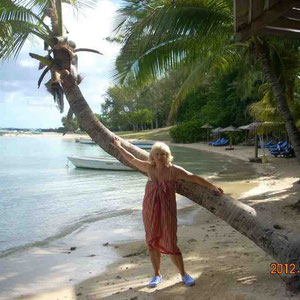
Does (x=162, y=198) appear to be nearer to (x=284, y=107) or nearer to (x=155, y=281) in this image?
(x=155, y=281)

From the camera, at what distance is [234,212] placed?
386 cm

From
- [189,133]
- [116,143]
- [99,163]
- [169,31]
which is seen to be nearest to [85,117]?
[116,143]

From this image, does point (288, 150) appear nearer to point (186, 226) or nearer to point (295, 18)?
point (186, 226)

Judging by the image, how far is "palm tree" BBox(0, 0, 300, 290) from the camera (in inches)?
143

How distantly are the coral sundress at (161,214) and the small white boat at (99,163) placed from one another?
63.5ft

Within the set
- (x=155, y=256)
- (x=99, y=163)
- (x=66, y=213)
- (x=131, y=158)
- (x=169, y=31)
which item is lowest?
(x=66, y=213)

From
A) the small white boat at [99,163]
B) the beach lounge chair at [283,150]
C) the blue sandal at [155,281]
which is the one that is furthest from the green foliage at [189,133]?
the blue sandal at [155,281]

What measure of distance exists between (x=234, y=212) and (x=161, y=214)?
2.52ft

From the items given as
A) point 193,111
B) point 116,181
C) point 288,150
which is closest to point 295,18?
point 116,181

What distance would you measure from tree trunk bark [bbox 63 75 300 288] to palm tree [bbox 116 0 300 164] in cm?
222

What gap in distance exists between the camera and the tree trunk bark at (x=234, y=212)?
3.55 meters
